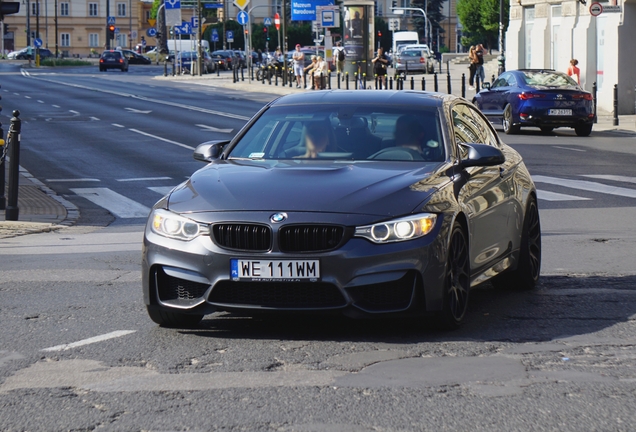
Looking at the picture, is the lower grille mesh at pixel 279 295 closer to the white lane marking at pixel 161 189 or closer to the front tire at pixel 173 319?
the front tire at pixel 173 319

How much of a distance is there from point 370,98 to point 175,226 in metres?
1.96

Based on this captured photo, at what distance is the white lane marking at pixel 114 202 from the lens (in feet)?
46.5

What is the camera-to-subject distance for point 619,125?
2955 centimetres

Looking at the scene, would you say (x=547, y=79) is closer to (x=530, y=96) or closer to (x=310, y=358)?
(x=530, y=96)

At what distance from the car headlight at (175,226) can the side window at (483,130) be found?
2.47m

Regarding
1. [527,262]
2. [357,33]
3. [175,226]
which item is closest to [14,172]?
[527,262]

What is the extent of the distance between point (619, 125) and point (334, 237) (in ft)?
80.6

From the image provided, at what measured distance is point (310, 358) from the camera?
6035 millimetres

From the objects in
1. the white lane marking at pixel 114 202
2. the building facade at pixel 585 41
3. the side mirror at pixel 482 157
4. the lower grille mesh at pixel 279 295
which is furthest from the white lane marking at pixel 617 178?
the building facade at pixel 585 41

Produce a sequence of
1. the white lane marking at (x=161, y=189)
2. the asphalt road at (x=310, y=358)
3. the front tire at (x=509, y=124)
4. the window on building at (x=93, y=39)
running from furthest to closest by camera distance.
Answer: the window on building at (x=93, y=39) < the front tire at (x=509, y=124) < the white lane marking at (x=161, y=189) < the asphalt road at (x=310, y=358)

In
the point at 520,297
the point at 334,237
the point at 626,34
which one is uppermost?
the point at 626,34

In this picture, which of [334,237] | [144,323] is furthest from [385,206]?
[144,323]

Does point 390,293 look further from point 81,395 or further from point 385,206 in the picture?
point 81,395

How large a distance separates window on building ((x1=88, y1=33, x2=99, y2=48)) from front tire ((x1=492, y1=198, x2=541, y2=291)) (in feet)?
480
